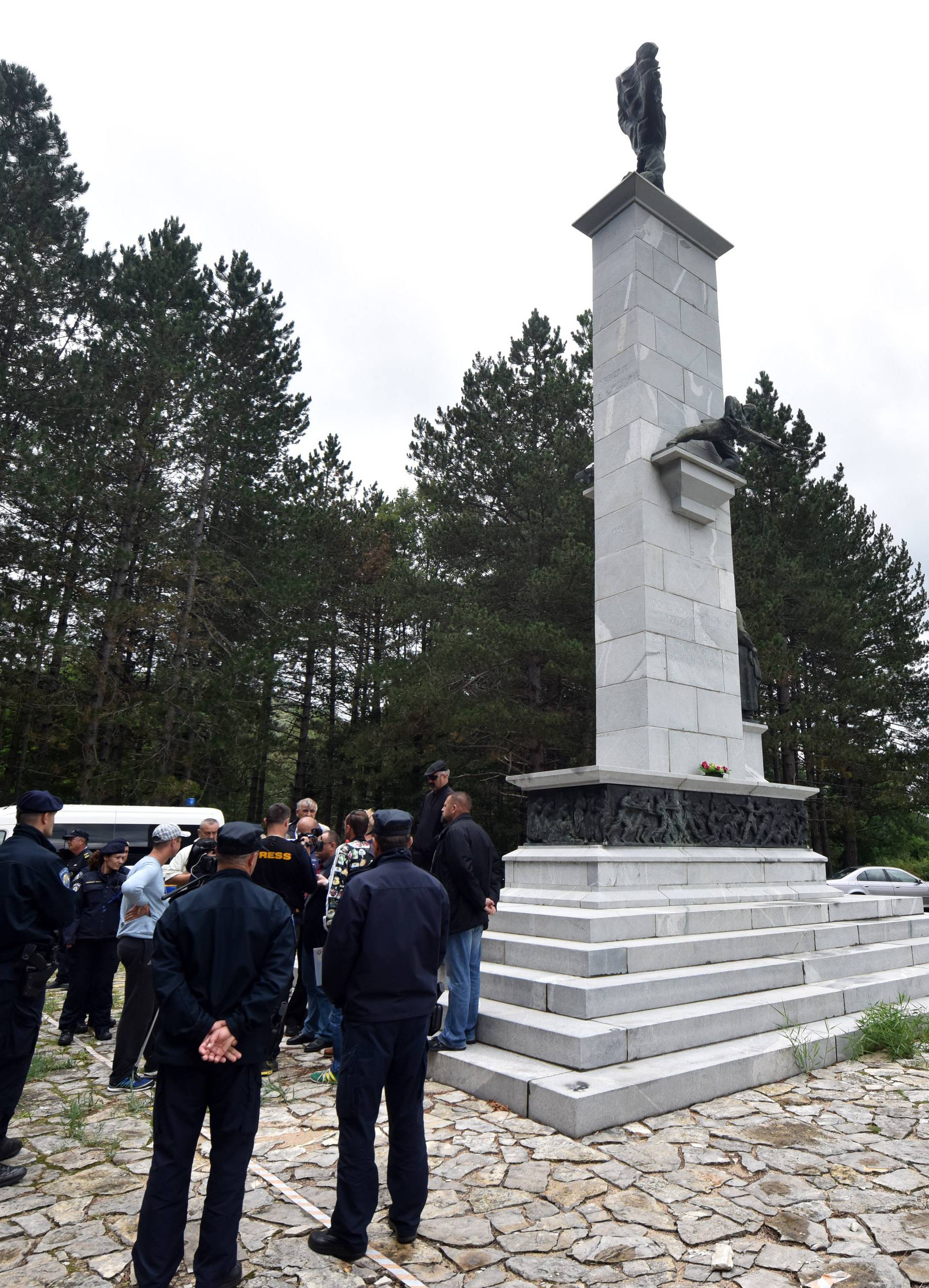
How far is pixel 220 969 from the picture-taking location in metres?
2.88

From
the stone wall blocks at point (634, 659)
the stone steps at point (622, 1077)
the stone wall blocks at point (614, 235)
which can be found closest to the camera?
the stone steps at point (622, 1077)

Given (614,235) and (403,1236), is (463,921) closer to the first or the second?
(403,1236)

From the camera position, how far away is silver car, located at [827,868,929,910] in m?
18.7

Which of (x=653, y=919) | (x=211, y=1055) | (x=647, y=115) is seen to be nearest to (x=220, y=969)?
(x=211, y=1055)

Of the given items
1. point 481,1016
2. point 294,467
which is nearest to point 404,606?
point 294,467

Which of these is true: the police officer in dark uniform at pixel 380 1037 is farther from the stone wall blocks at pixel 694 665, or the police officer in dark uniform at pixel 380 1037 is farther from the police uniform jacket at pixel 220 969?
the stone wall blocks at pixel 694 665

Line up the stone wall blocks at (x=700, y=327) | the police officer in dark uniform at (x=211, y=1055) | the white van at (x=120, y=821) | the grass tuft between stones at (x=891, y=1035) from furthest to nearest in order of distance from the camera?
the white van at (x=120, y=821) → the stone wall blocks at (x=700, y=327) → the grass tuft between stones at (x=891, y=1035) → the police officer in dark uniform at (x=211, y=1055)

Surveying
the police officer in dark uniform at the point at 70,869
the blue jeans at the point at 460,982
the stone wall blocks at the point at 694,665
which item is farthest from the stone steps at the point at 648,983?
the police officer in dark uniform at the point at 70,869

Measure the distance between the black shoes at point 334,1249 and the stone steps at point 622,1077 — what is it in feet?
5.33

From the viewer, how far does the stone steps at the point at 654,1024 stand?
498 centimetres

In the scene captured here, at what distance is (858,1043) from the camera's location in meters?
5.99

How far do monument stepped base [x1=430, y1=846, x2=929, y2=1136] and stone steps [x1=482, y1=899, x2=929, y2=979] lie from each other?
0.6 inches

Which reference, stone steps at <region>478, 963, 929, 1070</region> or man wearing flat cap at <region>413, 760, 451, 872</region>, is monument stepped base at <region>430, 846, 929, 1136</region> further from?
man wearing flat cap at <region>413, 760, 451, 872</region>

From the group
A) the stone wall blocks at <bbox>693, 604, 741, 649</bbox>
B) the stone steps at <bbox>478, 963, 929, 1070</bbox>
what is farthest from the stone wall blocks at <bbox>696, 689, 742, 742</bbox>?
the stone steps at <bbox>478, 963, 929, 1070</bbox>
